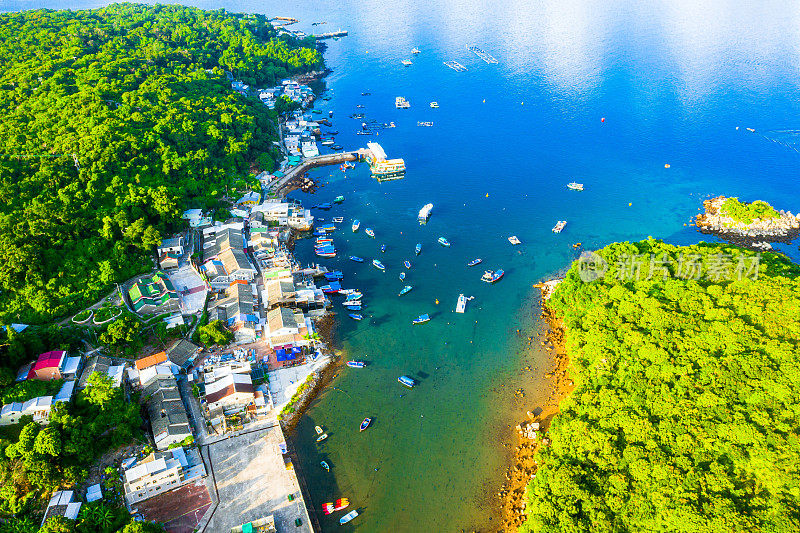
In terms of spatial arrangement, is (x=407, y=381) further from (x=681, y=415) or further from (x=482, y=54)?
(x=482, y=54)

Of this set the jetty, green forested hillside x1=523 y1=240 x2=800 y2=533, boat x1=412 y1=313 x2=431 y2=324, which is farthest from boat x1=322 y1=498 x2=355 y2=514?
the jetty

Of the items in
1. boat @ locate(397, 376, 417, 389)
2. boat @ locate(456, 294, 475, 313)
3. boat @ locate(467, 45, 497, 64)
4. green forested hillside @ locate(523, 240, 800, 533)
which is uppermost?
boat @ locate(467, 45, 497, 64)

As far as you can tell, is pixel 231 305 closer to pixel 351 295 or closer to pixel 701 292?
pixel 351 295

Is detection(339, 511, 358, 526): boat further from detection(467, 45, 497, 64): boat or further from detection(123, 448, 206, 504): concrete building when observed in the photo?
detection(467, 45, 497, 64): boat

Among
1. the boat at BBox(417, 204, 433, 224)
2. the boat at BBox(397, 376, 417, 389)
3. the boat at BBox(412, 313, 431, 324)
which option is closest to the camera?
the boat at BBox(397, 376, 417, 389)

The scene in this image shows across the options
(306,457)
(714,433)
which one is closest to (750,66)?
(714,433)

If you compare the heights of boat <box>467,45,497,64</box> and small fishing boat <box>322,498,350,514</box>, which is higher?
boat <box>467,45,497,64</box>
